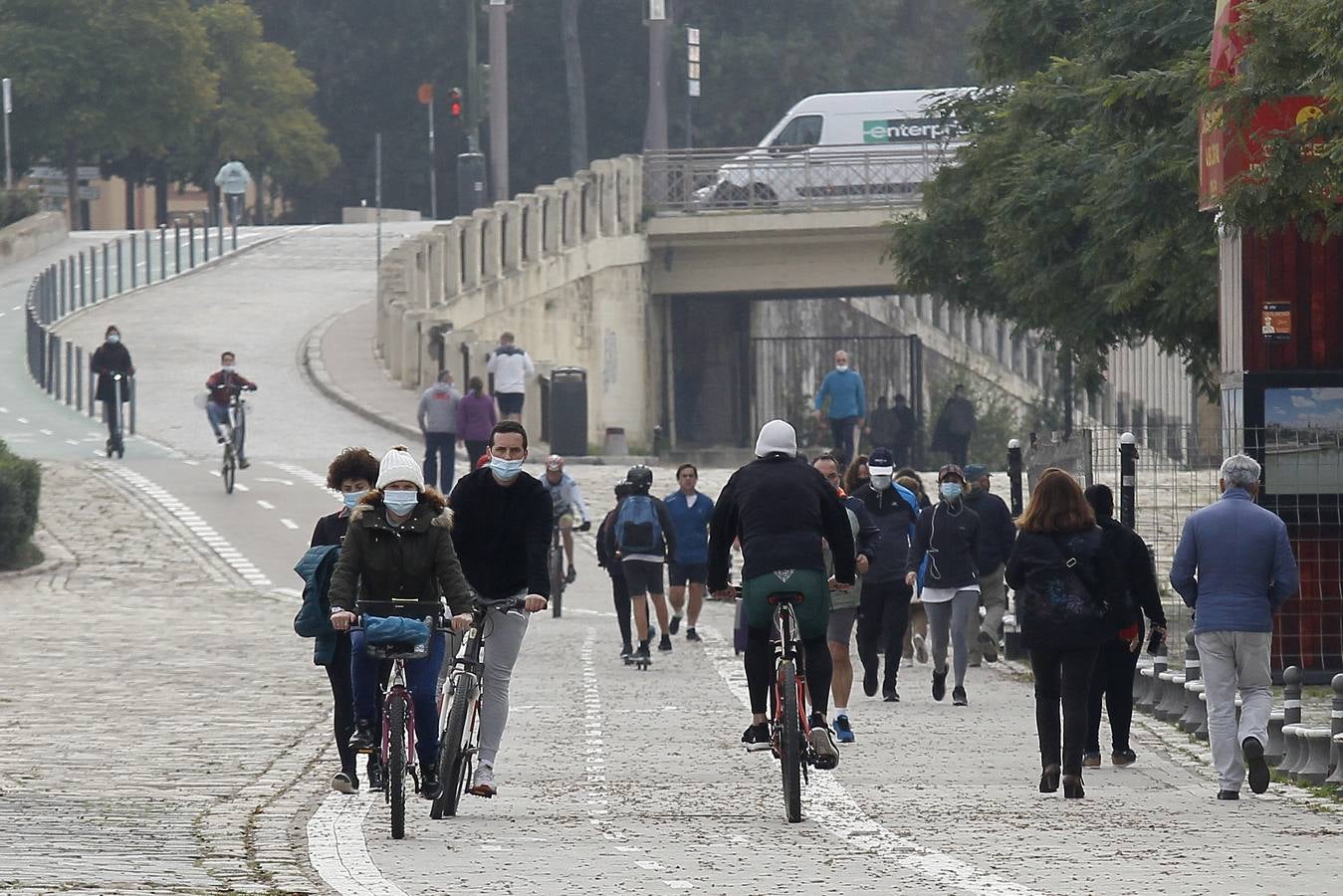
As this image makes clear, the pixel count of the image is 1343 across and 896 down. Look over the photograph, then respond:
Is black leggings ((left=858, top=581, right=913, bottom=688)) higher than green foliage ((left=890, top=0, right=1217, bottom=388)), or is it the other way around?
green foliage ((left=890, top=0, right=1217, bottom=388))

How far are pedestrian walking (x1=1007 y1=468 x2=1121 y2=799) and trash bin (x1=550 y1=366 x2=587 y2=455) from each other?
970 inches

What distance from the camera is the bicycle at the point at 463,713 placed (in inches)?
412

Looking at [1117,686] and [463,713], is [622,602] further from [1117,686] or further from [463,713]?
[463,713]

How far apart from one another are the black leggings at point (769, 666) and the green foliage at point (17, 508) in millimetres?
15300

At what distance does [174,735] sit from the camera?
14.1 metres

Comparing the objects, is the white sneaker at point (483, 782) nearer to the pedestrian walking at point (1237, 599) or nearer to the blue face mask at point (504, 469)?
the blue face mask at point (504, 469)

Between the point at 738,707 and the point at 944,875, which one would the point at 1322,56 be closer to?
the point at 738,707

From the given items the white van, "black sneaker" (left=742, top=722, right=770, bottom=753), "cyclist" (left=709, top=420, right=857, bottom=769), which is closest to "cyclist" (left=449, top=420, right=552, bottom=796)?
"cyclist" (left=709, top=420, right=857, bottom=769)

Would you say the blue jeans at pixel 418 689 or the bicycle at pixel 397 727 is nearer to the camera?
the bicycle at pixel 397 727

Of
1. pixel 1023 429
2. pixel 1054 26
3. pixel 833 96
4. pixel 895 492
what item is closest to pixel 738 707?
pixel 895 492

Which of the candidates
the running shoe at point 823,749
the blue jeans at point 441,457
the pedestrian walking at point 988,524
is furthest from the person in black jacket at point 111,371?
the running shoe at point 823,749

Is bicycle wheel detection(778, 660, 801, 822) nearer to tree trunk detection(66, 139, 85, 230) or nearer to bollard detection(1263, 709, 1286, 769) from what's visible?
bollard detection(1263, 709, 1286, 769)

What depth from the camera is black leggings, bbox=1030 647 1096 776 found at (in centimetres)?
1155

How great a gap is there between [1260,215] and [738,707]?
4.06 m
